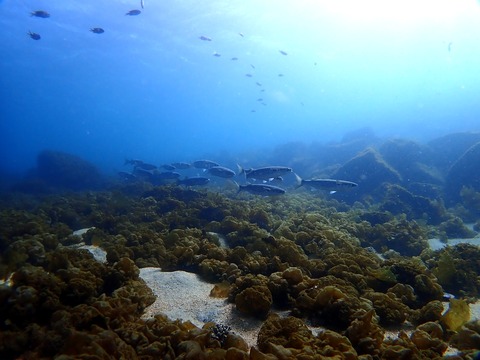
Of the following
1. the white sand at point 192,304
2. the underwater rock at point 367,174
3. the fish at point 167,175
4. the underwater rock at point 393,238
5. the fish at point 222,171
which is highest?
the white sand at point 192,304

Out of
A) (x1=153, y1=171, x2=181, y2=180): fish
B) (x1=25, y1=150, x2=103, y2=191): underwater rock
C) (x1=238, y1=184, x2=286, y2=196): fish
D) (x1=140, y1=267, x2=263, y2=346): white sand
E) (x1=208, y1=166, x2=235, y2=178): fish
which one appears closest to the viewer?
(x1=140, y1=267, x2=263, y2=346): white sand

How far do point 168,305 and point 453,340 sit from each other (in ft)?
11.5

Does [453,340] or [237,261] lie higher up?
[453,340]

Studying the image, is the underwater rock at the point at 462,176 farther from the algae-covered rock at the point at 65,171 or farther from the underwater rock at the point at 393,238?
the algae-covered rock at the point at 65,171

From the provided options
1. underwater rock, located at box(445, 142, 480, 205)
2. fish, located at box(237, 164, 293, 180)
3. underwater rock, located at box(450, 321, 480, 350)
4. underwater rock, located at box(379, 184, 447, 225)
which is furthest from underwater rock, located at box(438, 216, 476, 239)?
underwater rock, located at box(450, 321, 480, 350)

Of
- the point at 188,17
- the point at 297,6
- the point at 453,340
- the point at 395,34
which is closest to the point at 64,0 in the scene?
the point at 188,17

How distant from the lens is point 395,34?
166ft

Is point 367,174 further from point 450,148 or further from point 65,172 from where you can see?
point 65,172

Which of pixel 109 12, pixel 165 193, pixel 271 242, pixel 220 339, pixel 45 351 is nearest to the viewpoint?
pixel 45 351

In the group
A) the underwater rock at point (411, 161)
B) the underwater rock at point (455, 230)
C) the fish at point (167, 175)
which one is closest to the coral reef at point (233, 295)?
the underwater rock at point (455, 230)

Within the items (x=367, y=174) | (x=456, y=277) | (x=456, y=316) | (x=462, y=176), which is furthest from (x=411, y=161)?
(x=456, y=316)

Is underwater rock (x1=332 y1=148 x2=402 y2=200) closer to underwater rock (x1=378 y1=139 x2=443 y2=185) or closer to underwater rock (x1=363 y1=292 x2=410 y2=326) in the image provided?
underwater rock (x1=378 y1=139 x2=443 y2=185)

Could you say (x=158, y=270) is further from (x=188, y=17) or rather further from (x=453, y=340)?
(x=188, y=17)

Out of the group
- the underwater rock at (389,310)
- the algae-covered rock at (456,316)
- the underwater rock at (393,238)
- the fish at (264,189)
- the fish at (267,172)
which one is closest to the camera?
the algae-covered rock at (456,316)
